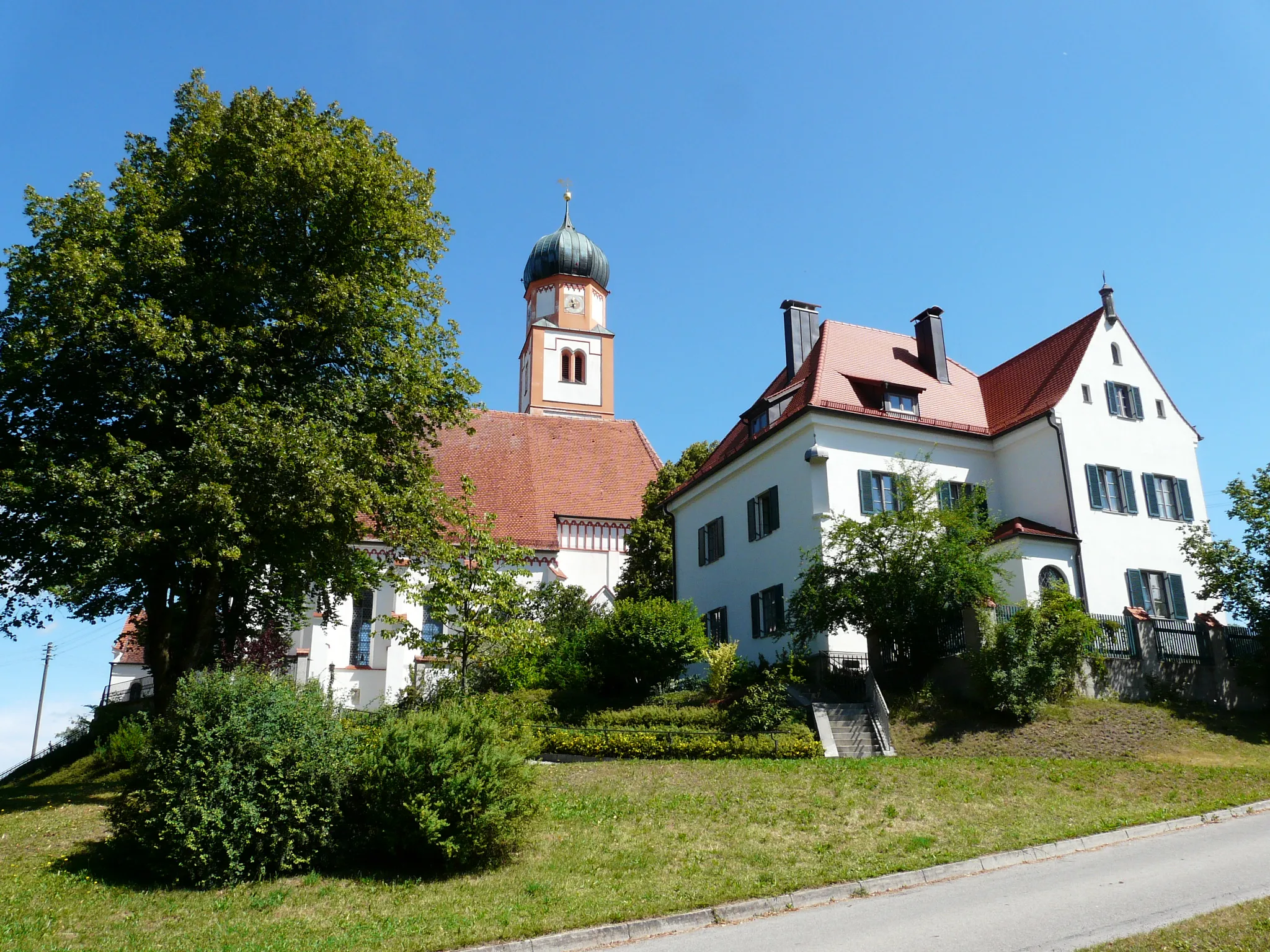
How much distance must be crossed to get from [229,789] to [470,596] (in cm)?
946

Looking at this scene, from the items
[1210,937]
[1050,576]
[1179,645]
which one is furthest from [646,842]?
[1179,645]

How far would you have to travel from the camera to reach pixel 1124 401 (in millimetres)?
28734

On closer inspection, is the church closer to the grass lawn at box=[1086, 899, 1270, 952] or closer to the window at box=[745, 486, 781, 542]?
the window at box=[745, 486, 781, 542]

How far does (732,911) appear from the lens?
1028 cm

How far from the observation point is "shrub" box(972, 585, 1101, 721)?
20.4 m

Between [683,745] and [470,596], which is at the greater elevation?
[470,596]

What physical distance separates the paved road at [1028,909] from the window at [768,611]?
13.8 metres

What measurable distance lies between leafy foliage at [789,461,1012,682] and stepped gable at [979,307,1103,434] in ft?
19.5

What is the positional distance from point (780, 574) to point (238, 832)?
1783cm

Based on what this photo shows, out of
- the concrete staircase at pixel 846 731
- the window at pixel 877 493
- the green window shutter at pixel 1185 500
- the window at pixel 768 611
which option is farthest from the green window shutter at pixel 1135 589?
the concrete staircase at pixel 846 731

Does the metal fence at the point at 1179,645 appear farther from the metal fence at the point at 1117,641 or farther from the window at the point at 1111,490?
the window at the point at 1111,490

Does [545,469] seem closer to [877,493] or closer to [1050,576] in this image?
[877,493]

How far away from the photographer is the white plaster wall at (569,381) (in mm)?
58594

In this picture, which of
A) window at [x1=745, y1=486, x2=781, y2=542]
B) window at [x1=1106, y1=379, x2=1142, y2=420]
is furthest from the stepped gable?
window at [x1=745, y1=486, x2=781, y2=542]
